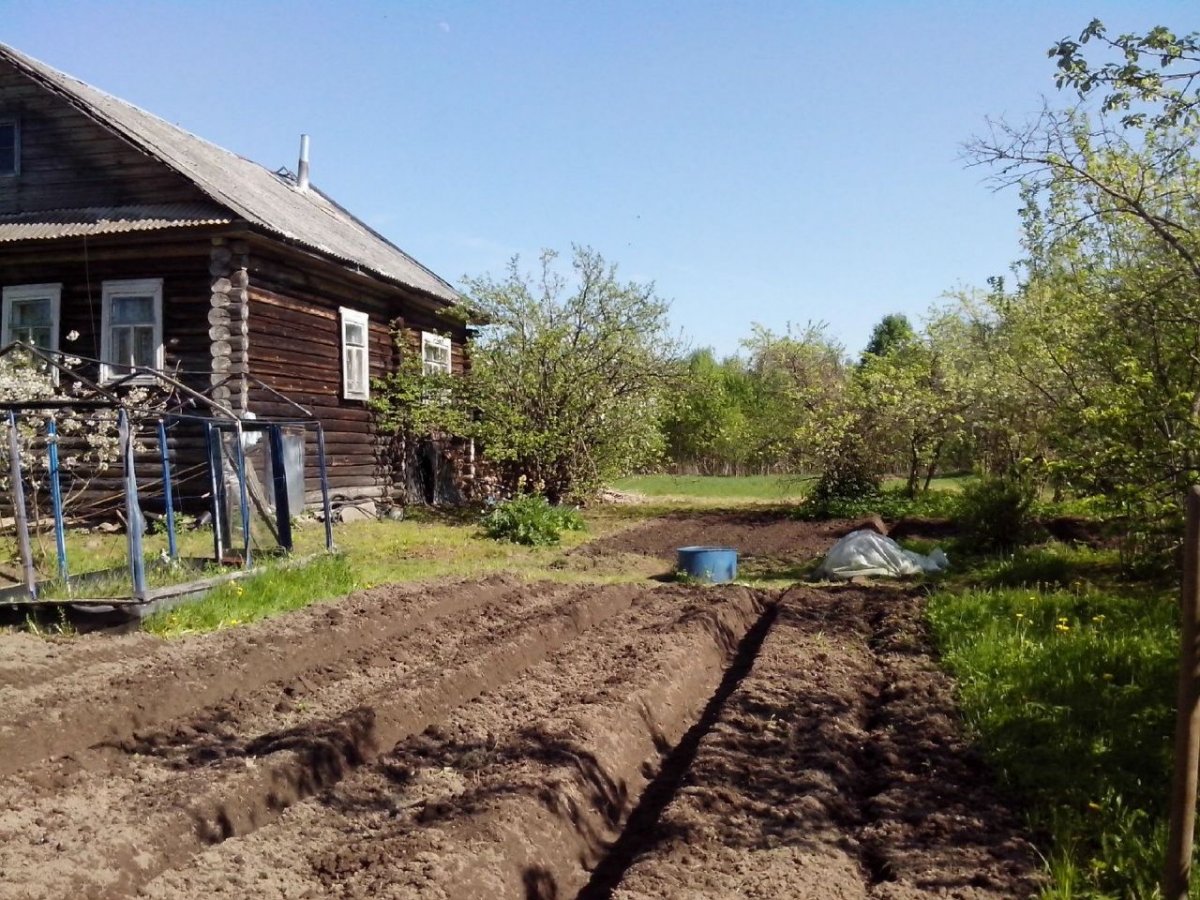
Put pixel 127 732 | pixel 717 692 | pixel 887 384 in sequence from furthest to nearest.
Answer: pixel 887 384 < pixel 717 692 < pixel 127 732

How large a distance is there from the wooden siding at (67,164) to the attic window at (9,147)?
0.26 feet

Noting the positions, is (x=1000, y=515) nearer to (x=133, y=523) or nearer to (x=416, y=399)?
(x=133, y=523)

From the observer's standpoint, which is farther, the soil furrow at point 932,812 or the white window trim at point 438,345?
the white window trim at point 438,345

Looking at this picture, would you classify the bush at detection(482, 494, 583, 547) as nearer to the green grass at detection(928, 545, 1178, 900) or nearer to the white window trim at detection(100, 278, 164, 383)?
the white window trim at detection(100, 278, 164, 383)

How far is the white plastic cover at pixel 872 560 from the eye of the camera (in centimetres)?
1087

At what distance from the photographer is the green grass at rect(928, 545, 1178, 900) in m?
3.74

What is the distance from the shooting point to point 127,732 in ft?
17.5

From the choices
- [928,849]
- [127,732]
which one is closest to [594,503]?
[127,732]

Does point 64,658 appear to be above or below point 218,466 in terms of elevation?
below

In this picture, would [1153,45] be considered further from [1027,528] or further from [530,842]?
[1027,528]

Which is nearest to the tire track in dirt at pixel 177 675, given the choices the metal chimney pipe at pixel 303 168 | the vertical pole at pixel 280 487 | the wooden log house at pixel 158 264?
the vertical pole at pixel 280 487

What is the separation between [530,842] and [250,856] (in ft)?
3.63

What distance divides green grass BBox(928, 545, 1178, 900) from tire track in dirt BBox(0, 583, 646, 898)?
3223 millimetres

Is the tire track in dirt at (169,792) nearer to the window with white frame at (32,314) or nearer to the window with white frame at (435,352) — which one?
the window with white frame at (32,314)
